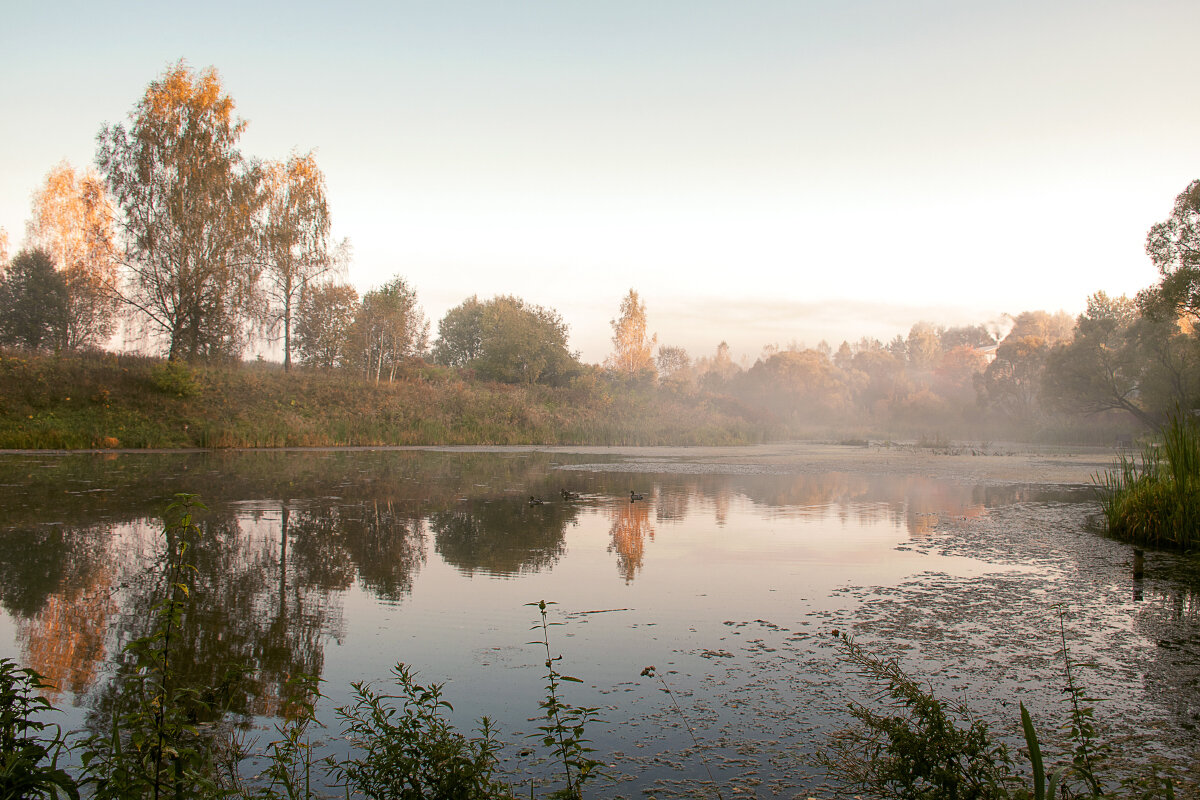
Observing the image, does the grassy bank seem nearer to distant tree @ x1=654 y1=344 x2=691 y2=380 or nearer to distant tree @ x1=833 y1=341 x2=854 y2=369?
distant tree @ x1=654 y1=344 x2=691 y2=380

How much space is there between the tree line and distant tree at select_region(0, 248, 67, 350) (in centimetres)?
7

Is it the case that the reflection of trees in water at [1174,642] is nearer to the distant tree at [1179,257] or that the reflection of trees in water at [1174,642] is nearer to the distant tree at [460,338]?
the distant tree at [1179,257]

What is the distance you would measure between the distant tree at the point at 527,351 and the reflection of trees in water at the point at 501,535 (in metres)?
32.9

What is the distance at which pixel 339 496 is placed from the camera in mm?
12477

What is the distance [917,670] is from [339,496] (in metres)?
10.4

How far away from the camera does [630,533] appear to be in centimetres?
943

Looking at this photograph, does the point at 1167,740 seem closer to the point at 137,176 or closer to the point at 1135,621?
the point at 1135,621

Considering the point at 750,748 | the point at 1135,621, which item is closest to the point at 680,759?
the point at 750,748

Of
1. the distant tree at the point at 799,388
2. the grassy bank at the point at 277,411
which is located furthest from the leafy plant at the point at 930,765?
the distant tree at the point at 799,388

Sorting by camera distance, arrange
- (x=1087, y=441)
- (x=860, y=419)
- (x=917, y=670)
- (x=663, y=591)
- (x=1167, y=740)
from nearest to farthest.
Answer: (x=1167, y=740)
(x=917, y=670)
(x=663, y=591)
(x=1087, y=441)
(x=860, y=419)

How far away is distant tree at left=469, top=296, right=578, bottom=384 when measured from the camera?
4494cm

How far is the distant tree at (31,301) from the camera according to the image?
118ft

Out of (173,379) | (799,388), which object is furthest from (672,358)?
(173,379)

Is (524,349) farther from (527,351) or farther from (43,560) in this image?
(43,560)
